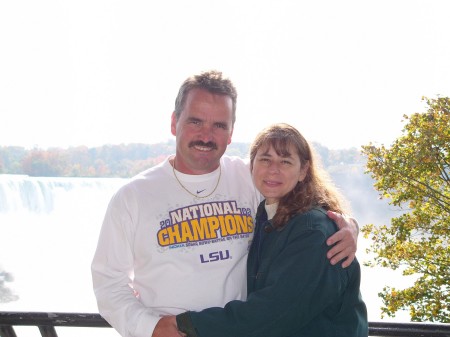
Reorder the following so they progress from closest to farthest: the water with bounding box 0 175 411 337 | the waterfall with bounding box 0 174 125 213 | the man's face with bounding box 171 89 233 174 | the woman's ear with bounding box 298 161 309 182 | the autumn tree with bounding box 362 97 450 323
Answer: the woman's ear with bounding box 298 161 309 182, the man's face with bounding box 171 89 233 174, the autumn tree with bounding box 362 97 450 323, the waterfall with bounding box 0 174 125 213, the water with bounding box 0 175 411 337

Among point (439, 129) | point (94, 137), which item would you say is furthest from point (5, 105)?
point (439, 129)

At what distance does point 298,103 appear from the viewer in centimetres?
4822

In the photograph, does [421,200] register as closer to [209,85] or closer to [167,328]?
[209,85]

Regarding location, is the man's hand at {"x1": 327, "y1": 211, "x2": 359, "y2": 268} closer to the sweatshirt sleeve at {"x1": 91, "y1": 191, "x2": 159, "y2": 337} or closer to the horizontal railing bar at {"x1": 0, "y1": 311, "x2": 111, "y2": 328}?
the sweatshirt sleeve at {"x1": 91, "y1": 191, "x2": 159, "y2": 337}

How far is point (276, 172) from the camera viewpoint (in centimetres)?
161

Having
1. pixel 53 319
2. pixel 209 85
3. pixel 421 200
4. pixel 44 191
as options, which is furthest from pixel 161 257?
pixel 44 191

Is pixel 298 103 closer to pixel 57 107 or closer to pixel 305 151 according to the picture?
pixel 57 107

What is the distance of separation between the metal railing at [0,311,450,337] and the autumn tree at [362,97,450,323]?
18.8ft

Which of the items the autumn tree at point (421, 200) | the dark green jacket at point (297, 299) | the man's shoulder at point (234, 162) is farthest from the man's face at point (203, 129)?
the autumn tree at point (421, 200)

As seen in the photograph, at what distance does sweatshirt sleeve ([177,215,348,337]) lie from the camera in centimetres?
140

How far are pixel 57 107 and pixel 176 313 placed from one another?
55774 millimetres

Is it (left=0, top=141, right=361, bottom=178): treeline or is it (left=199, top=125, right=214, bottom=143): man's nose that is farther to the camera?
(left=0, top=141, right=361, bottom=178): treeline

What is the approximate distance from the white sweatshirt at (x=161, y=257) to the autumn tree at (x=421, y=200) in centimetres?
583

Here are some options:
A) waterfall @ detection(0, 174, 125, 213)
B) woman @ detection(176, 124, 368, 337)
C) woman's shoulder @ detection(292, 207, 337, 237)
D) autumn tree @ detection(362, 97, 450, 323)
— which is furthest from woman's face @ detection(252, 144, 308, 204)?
waterfall @ detection(0, 174, 125, 213)
